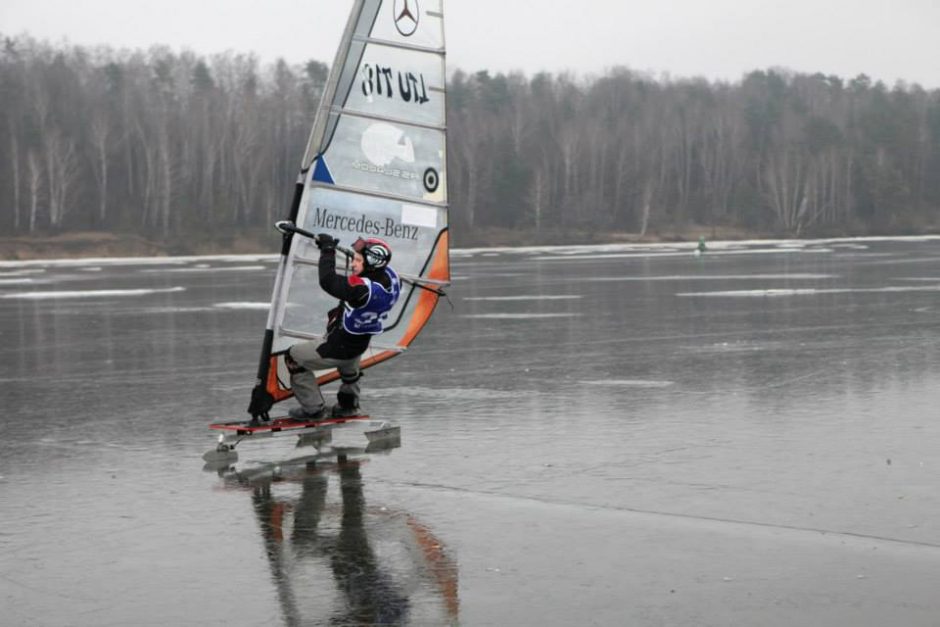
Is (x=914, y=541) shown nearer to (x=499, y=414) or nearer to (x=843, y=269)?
(x=499, y=414)

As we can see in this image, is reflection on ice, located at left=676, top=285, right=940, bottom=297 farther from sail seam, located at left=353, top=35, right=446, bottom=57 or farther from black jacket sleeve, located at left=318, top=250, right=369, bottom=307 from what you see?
black jacket sleeve, located at left=318, top=250, right=369, bottom=307

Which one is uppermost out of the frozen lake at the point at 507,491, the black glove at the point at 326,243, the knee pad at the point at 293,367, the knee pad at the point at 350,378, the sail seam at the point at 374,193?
the sail seam at the point at 374,193

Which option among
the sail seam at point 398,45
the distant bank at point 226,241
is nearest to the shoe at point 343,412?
the sail seam at point 398,45

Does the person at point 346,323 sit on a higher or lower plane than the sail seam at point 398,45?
lower

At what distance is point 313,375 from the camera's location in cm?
955

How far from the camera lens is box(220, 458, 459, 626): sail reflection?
5516 mm

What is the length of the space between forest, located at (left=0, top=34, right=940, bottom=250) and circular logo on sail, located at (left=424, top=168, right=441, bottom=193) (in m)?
73.6

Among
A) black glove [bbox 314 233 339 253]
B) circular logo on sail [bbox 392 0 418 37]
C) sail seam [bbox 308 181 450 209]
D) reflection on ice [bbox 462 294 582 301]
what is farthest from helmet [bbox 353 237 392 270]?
reflection on ice [bbox 462 294 582 301]

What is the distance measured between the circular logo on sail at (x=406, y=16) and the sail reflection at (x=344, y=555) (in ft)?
12.9

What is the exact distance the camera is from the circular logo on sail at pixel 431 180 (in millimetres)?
10656

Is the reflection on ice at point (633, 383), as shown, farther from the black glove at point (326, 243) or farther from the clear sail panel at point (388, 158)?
the black glove at point (326, 243)

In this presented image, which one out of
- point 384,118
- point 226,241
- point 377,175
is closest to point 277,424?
point 377,175

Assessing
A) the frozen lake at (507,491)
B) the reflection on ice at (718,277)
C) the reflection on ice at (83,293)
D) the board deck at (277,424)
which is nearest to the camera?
the frozen lake at (507,491)

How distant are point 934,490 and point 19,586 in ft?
17.0
